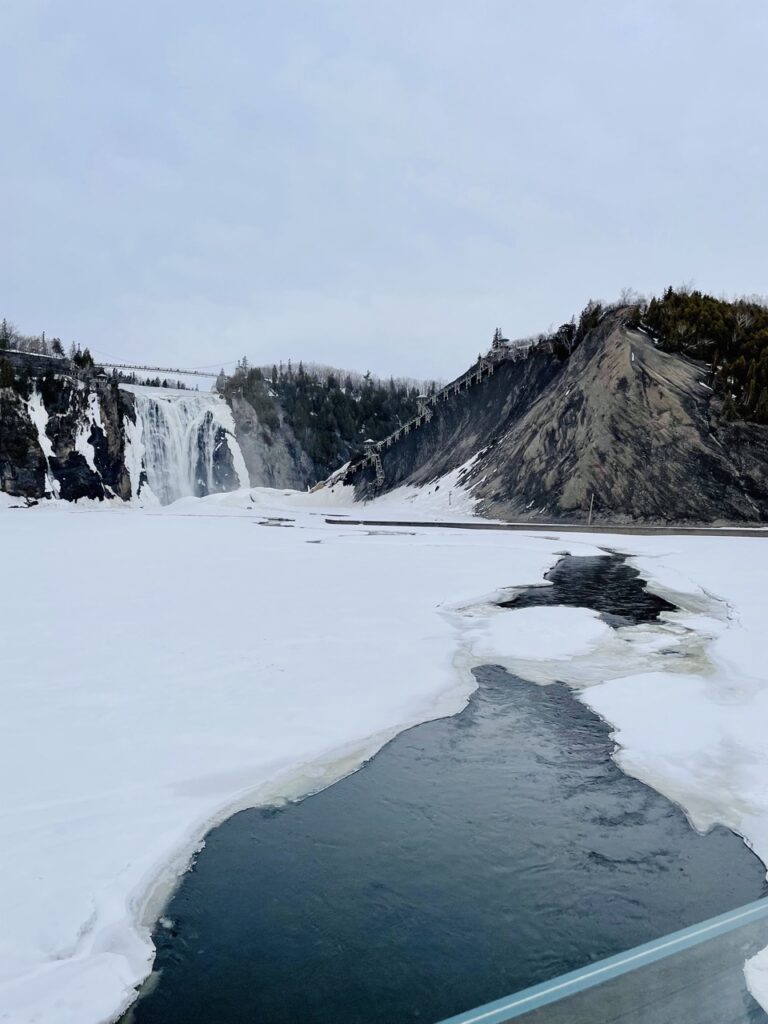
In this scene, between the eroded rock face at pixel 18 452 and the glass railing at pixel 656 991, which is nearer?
the glass railing at pixel 656 991

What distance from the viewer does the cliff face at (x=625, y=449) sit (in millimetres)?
38781

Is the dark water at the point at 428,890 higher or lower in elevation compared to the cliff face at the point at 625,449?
lower

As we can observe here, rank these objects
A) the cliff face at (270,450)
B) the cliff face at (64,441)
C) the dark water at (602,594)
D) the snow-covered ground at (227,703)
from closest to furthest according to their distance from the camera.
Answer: the snow-covered ground at (227,703), the dark water at (602,594), the cliff face at (64,441), the cliff face at (270,450)

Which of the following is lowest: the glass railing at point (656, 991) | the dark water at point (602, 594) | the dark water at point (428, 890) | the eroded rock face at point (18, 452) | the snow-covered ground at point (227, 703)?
the dark water at point (428, 890)

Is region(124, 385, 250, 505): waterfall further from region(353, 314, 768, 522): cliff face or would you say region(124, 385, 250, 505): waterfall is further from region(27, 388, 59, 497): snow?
region(353, 314, 768, 522): cliff face

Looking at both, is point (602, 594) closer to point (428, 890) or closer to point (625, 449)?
point (428, 890)

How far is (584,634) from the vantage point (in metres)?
12.5

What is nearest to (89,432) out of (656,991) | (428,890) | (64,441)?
(64,441)

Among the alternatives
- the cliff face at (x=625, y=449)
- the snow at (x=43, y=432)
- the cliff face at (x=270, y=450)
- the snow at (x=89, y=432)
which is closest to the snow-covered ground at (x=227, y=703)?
the cliff face at (x=625, y=449)

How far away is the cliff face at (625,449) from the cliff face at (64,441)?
42268mm

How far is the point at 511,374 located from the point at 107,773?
60386 millimetres

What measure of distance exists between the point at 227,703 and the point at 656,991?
577 centimetres

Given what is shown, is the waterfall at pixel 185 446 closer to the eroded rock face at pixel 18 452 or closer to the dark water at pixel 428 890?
the eroded rock face at pixel 18 452

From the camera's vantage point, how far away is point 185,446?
3423 inches
